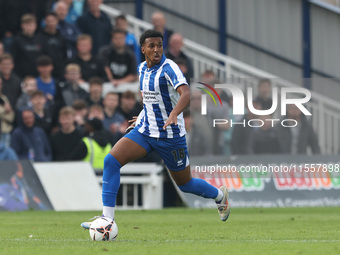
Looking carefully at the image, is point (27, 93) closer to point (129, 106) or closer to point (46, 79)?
point (46, 79)

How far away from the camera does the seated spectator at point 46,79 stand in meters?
16.9

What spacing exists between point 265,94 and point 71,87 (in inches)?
167

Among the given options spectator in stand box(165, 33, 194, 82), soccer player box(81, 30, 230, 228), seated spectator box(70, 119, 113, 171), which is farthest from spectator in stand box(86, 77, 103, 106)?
soccer player box(81, 30, 230, 228)

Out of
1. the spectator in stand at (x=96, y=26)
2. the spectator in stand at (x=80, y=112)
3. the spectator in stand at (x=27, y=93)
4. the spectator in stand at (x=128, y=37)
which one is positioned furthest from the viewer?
the spectator in stand at (x=96, y=26)

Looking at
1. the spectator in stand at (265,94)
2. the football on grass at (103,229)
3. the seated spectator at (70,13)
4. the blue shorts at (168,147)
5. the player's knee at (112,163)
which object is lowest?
the football on grass at (103,229)

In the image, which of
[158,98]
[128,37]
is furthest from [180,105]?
[128,37]

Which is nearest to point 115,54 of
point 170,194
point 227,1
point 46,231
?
point 170,194

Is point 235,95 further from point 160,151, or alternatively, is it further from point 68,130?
point 160,151

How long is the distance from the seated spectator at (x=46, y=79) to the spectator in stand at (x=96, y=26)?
6.60 ft

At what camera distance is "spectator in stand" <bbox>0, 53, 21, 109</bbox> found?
16734mm

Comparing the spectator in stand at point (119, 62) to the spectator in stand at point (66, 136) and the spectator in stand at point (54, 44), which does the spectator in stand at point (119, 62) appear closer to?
the spectator in stand at point (54, 44)

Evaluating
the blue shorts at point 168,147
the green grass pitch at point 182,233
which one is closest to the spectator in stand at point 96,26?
the green grass pitch at point 182,233

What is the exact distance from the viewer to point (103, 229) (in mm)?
8555

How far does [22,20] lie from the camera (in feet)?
58.1
